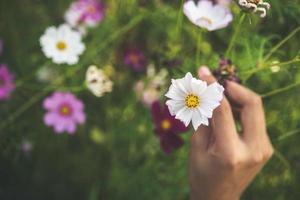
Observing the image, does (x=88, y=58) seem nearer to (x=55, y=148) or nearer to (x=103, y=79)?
(x=103, y=79)

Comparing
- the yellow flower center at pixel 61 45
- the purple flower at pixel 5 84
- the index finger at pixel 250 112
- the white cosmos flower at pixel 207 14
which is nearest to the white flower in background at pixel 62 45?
the yellow flower center at pixel 61 45

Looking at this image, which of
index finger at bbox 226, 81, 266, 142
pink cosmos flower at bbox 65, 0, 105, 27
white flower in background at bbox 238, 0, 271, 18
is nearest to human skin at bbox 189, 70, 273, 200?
index finger at bbox 226, 81, 266, 142

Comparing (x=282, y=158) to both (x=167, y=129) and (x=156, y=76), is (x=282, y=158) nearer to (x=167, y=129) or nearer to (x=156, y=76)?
(x=167, y=129)

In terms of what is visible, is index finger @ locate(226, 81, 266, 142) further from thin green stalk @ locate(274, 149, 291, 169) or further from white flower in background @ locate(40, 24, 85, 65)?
white flower in background @ locate(40, 24, 85, 65)

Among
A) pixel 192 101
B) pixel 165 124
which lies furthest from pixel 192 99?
pixel 165 124

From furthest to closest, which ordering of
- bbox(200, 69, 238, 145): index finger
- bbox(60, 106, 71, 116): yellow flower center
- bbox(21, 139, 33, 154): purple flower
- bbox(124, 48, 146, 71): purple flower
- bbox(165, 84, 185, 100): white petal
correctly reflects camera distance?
bbox(21, 139, 33, 154): purple flower → bbox(124, 48, 146, 71): purple flower → bbox(60, 106, 71, 116): yellow flower center → bbox(200, 69, 238, 145): index finger → bbox(165, 84, 185, 100): white petal

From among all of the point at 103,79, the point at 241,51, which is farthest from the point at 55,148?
the point at 241,51

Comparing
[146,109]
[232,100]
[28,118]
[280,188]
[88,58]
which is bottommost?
[280,188]
